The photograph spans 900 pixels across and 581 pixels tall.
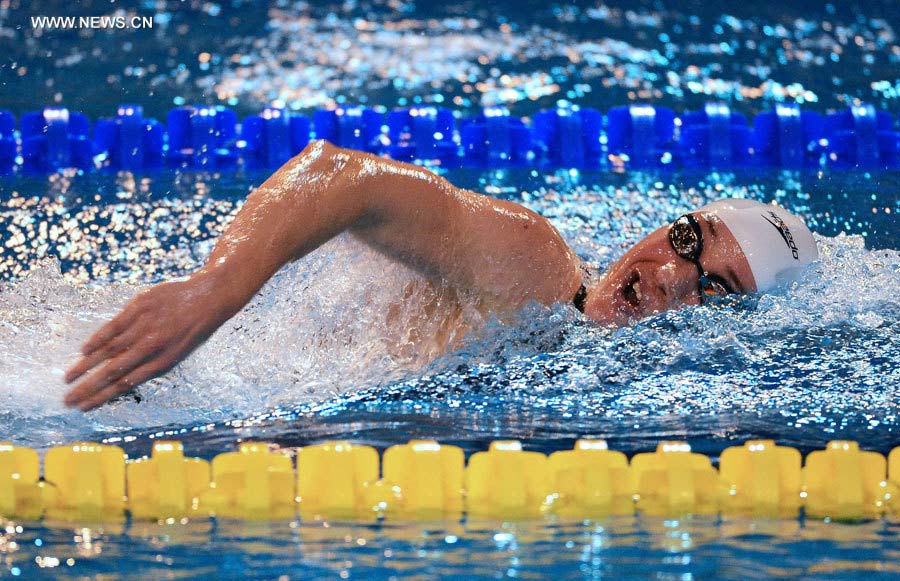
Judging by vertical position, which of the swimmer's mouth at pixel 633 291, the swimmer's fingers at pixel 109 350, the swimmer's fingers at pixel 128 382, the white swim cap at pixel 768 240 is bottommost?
the swimmer's fingers at pixel 128 382

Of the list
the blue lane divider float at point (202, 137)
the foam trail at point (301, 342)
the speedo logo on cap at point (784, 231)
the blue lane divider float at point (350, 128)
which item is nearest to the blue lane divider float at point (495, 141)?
the blue lane divider float at point (350, 128)

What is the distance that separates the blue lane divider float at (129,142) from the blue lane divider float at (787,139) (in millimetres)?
2390

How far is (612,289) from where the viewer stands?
2.45m

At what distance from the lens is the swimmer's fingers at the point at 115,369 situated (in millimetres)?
1757

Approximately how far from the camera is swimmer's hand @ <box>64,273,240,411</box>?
A: 5.77 feet

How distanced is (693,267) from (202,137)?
2.50 metres

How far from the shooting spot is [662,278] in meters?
2.44

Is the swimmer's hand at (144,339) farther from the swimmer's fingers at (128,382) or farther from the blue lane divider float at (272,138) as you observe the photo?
the blue lane divider float at (272,138)

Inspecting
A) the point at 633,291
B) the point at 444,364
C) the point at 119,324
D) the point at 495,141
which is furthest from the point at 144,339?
the point at 495,141

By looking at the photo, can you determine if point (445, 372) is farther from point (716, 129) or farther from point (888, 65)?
point (888, 65)

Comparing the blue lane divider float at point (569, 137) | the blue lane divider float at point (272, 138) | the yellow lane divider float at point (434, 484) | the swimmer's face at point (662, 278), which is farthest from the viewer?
the blue lane divider float at point (569, 137)

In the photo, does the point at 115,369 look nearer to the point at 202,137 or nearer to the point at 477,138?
the point at 202,137

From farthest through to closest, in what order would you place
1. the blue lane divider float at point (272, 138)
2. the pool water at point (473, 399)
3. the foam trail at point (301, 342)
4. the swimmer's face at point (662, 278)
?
the blue lane divider float at point (272, 138)
the swimmer's face at point (662, 278)
the foam trail at point (301, 342)
the pool water at point (473, 399)

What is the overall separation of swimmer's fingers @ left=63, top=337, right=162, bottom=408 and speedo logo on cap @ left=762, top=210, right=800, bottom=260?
4.72 ft
